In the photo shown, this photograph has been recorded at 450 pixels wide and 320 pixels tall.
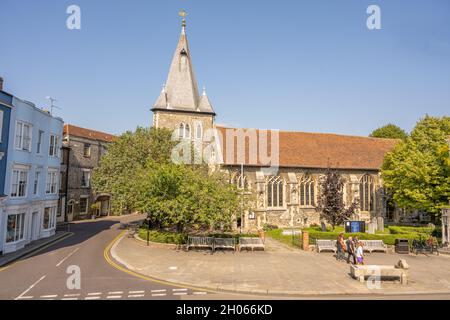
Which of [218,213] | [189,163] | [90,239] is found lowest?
[90,239]

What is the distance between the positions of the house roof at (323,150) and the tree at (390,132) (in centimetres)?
1395

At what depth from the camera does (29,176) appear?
72.3ft

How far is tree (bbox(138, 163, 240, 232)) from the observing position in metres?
19.4

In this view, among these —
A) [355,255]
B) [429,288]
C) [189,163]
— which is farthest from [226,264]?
[189,163]

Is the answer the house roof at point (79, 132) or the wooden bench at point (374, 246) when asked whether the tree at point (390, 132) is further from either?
the house roof at point (79, 132)

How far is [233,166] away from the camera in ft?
106

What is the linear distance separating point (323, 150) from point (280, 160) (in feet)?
21.8

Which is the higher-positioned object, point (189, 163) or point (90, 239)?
point (189, 163)

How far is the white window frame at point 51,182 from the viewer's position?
25.7 m

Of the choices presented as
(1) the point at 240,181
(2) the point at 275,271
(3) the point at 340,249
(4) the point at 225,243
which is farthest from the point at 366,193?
(2) the point at 275,271

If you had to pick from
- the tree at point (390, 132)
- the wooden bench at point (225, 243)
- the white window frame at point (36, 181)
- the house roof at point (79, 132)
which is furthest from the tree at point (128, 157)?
the tree at point (390, 132)

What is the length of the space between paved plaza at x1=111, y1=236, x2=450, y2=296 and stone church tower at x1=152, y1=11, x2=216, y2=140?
1764 cm
